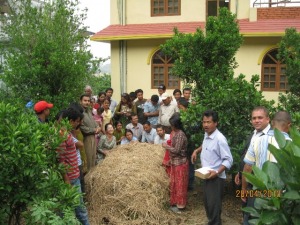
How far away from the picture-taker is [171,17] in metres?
14.3

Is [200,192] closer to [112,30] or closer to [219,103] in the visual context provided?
[219,103]

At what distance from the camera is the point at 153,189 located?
18.8ft

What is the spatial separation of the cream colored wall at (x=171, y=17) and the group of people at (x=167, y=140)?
5906 millimetres

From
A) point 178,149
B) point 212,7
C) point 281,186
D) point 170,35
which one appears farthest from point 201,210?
point 212,7

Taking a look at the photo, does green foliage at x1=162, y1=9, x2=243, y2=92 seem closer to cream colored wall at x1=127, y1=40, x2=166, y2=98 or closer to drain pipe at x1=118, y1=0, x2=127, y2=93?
cream colored wall at x1=127, y1=40, x2=166, y2=98

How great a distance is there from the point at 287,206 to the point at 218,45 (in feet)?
13.7

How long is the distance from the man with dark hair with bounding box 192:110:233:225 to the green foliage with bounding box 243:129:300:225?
7.80 ft

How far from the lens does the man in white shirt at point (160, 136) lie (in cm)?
704

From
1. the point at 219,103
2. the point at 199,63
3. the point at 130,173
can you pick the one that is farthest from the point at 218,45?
the point at 130,173

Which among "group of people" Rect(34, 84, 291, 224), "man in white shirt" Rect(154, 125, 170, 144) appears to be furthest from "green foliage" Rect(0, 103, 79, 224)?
"man in white shirt" Rect(154, 125, 170, 144)

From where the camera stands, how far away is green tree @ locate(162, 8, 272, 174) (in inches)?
224

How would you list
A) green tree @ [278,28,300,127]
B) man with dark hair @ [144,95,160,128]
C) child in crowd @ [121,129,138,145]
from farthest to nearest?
man with dark hair @ [144,95,160,128] < child in crowd @ [121,129,138,145] < green tree @ [278,28,300,127]

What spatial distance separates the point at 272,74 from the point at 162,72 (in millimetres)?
4076

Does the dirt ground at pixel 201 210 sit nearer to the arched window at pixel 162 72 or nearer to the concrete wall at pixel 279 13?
the arched window at pixel 162 72
